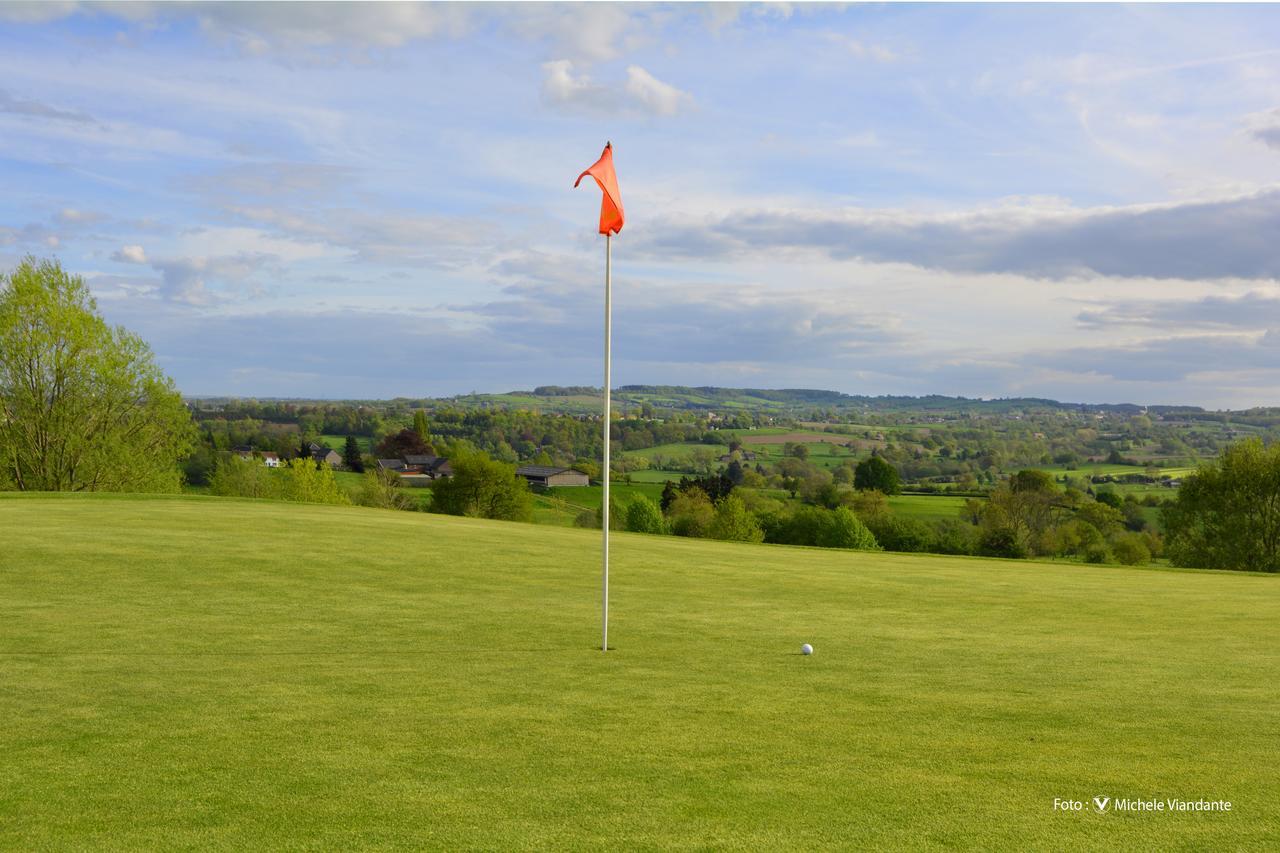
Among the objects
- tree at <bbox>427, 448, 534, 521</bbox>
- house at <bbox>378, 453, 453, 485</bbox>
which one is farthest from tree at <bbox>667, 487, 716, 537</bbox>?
house at <bbox>378, 453, 453, 485</bbox>

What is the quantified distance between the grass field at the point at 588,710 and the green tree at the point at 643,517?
66819 millimetres

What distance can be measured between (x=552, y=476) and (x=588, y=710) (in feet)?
330

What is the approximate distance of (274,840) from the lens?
5812 mm

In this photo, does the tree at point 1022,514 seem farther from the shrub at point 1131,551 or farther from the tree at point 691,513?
the tree at point 691,513

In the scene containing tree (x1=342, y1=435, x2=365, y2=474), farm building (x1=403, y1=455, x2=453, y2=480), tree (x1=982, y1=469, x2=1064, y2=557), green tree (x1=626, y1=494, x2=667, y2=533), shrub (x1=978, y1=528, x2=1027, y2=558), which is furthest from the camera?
tree (x1=342, y1=435, x2=365, y2=474)

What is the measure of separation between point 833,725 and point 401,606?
8815mm

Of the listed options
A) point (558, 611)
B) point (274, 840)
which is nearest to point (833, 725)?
point (274, 840)

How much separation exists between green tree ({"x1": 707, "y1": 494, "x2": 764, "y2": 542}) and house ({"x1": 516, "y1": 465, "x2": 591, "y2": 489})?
95.9 feet

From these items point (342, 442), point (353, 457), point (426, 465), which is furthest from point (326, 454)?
point (426, 465)

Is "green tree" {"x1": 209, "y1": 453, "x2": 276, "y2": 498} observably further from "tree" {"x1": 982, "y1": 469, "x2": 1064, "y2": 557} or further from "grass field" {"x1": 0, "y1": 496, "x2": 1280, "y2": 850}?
"tree" {"x1": 982, "y1": 469, "x2": 1064, "y2": 557}

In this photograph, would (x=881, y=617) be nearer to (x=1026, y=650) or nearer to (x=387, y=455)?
(x=1026, y=650)

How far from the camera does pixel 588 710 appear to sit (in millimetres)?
9195

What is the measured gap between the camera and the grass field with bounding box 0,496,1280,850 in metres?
6.20

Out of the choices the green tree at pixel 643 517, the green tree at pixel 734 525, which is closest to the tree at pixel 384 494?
the green tree at pixel 643 517
